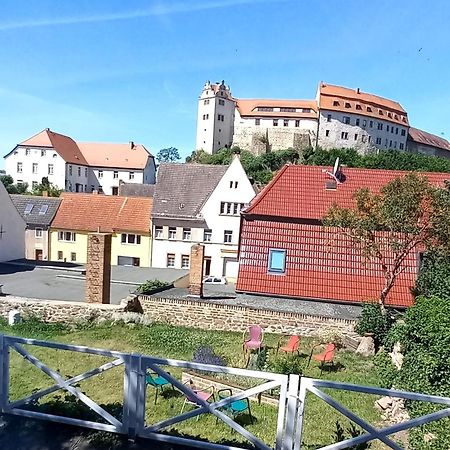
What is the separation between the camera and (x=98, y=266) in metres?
14.2

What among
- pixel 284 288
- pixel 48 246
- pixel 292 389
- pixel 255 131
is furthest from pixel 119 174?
pixel 292 389

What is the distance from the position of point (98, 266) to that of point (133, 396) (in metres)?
10.5

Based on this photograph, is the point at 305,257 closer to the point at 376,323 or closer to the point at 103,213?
the point at 376,323

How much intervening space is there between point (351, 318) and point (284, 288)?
12.5 feet

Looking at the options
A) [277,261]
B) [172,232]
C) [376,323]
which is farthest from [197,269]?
[172,232]

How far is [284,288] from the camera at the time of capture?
56.3ft

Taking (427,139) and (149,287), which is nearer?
(149,287)

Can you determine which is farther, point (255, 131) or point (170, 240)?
point (255, 131)

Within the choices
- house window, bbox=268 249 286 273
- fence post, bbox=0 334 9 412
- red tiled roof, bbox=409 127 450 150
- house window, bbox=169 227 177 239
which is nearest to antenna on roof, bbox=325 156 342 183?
house window, bbox=268 249 286 273

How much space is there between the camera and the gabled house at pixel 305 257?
16.9 metres

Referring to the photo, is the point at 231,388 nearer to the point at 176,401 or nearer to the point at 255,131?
the point at 176,401

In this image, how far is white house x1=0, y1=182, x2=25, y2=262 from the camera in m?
26.0

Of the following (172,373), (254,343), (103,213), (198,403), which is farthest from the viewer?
(103,213)

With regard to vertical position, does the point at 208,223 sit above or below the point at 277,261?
above
